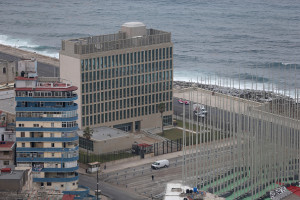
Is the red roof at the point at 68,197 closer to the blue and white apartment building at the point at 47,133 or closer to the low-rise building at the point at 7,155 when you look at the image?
the blue and white apartment building at the point at 47,133

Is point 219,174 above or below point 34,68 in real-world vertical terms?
below

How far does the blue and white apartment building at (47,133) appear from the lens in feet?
615

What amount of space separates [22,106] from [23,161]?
33.0 feet

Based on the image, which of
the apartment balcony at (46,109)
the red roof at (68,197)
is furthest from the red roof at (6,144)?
the red roof at (68,197)

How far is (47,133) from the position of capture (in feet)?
616

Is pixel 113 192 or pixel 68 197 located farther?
pixel 113 192

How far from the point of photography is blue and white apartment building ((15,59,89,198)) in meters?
188

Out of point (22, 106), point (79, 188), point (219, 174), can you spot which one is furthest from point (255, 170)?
point (22, 106)

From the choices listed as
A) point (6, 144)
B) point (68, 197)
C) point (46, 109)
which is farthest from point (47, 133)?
point (68, 197)

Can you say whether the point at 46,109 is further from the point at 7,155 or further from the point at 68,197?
the point at 68,197

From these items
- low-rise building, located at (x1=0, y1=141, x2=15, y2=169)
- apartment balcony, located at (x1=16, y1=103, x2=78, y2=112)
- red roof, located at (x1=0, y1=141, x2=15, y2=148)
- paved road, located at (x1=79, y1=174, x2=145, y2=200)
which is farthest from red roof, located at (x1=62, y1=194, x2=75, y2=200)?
red roof, located at (x1=0, y1=141, x2=15, y2=148)

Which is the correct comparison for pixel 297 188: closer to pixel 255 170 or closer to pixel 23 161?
pixel 255 170

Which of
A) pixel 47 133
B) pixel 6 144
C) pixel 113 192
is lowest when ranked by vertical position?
pixel 113 192

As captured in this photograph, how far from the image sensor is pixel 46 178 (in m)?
188
